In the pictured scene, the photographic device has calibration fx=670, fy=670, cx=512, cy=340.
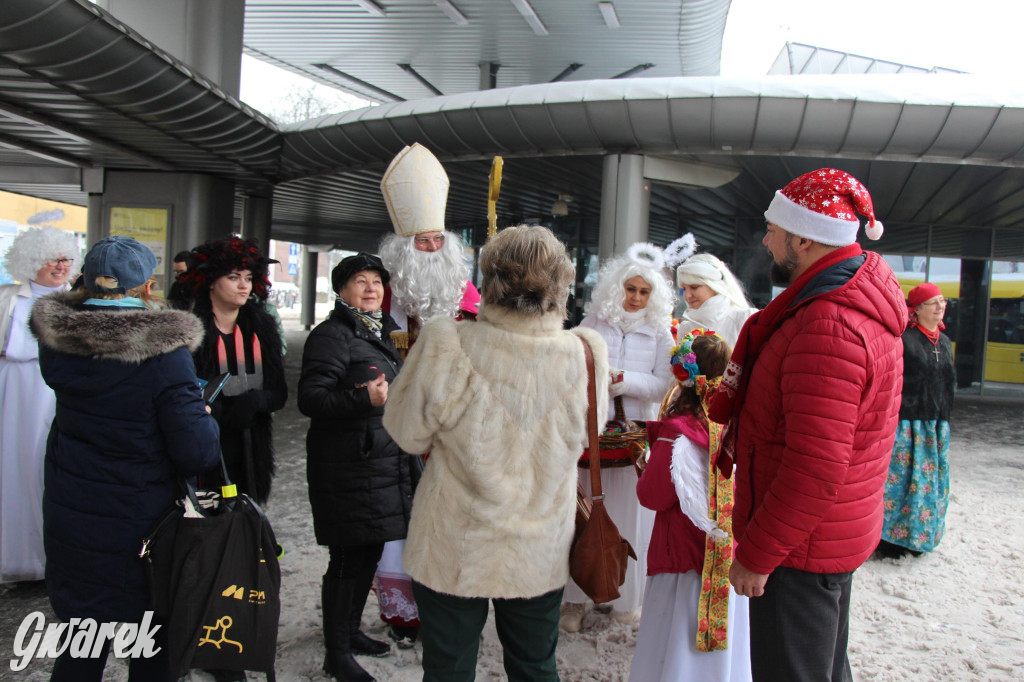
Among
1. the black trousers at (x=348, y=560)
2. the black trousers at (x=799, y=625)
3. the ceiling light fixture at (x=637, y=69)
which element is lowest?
the black trousers at (x=348, y=560)

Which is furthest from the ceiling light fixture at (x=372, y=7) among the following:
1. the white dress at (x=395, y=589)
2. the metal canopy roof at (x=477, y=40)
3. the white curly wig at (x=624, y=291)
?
the white dress at (x=395, y=589)

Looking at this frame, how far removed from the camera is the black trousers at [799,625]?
174 centimetres

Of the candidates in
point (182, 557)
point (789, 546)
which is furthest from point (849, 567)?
point (182, 557)

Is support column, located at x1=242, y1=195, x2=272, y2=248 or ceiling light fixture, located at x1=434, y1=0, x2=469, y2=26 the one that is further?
support column, located at x1=242, y1=195, x2=272, y2=248

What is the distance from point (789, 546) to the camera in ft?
5.35

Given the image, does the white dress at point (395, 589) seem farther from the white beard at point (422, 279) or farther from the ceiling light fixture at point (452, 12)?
the ceiling light fixture at point (452, 12)

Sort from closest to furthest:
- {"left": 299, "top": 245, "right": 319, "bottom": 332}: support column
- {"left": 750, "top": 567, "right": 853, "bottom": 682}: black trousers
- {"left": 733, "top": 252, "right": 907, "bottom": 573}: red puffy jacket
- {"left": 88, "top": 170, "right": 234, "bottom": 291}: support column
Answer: {"left": 733, "top": 252, "right": 907, "bottom": 573}: red puffy jacket, {"left": 750, "top": 567, "right": 853, "bottom": 682}: black trousers, {"left": 88, "top": 170, "right": 234, "bottom": 291}: support column, {"left": 299, "top": 245, "right": 319, "bottom": 332}: support column

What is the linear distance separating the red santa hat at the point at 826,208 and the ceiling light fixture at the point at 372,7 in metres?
10.7

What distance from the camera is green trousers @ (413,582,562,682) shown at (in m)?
1.88

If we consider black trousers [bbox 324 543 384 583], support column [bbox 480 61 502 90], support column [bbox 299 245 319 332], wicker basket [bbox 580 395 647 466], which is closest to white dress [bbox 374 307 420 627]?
black trousers [bbox 324 543 384 583]

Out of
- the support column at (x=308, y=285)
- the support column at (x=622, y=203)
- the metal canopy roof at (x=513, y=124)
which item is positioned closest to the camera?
the metal canopy roof at (x=513, y=124)

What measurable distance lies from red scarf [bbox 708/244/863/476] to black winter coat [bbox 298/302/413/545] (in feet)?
4.19

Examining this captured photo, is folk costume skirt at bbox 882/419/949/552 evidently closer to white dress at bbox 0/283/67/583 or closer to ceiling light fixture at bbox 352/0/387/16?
white dress at bbox 0/283/67/583

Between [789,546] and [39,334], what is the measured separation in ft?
7.16
